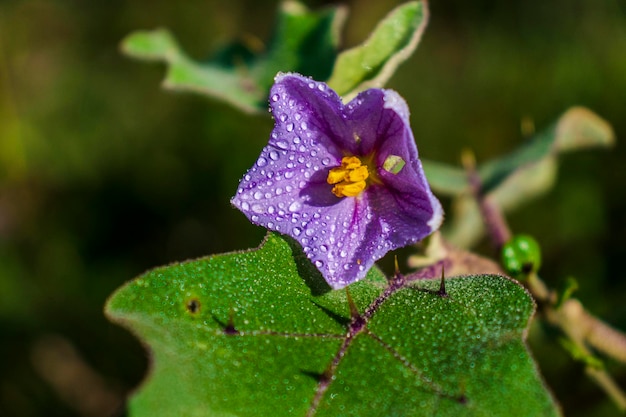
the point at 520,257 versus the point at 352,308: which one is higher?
the point at 352,308

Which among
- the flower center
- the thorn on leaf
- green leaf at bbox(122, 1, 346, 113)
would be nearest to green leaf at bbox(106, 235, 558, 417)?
the thorn on leaf

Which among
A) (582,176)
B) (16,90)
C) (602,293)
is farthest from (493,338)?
(16,90)

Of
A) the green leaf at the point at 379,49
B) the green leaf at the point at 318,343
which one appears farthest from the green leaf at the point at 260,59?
the green leaf at the point at 318,343

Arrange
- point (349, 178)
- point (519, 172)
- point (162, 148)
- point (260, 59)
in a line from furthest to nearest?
point (162, 148) < point (260, 59) < point (519, 172) < point (349, 178)

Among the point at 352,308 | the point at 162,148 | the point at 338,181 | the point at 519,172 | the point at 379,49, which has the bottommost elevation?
the point at 162,148

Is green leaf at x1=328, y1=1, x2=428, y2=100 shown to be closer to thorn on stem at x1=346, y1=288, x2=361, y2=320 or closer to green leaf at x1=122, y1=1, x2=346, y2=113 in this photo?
green leaf at x1=122, y1=1, x2=346, y2=113

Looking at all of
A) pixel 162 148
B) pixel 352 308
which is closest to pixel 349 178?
pixel 352 308

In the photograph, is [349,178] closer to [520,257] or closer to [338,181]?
[338,181]
